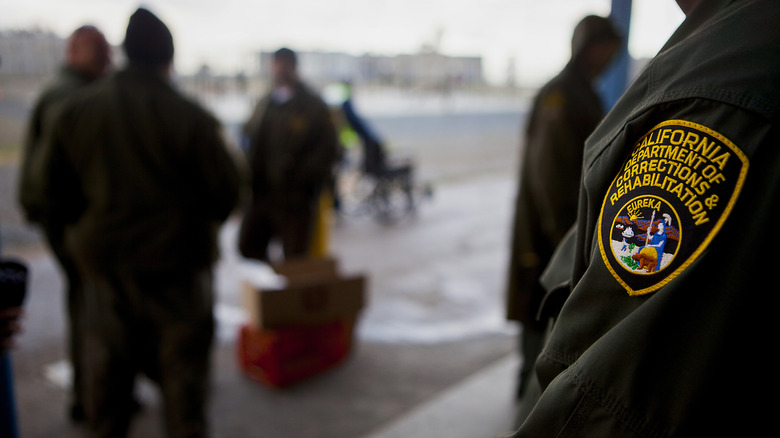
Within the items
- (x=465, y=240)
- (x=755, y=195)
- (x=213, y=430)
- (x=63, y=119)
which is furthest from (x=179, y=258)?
(x=465, y=240)

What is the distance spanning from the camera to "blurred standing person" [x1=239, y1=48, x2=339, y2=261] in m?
4.43

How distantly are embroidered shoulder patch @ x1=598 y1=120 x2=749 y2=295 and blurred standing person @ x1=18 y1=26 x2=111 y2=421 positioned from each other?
2583 mm

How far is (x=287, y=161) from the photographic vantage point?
173 inches

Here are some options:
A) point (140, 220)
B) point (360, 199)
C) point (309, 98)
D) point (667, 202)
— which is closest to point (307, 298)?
point (140, 220)

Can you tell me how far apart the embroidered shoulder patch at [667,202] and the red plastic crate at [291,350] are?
289 centimetres

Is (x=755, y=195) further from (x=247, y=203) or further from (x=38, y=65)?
(x=38, y=65)

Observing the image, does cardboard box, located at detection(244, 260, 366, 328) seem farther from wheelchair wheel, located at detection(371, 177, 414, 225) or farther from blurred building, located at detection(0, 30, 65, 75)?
blurred building, located at detection(0, 30, 65, 75)

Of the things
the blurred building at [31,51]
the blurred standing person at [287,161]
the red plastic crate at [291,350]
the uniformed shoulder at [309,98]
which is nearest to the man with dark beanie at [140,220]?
the red plastic crate at [291,350]

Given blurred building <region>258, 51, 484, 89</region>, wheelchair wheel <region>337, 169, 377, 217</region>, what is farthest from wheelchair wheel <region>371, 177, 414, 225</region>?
blurred building <region>258, 51, 484, 89</region>

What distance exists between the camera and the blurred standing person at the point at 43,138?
283 centimetres

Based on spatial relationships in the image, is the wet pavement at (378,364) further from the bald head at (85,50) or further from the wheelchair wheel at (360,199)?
the wheelchair wheel at (360,199)

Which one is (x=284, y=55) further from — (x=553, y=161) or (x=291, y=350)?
(x=553, y=161)

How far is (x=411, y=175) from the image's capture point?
8.76m

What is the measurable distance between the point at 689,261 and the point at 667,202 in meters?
0.08
